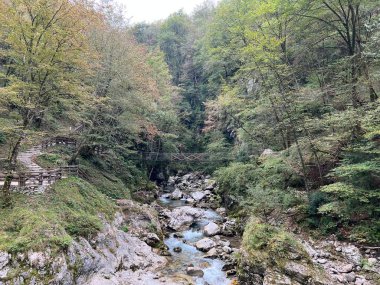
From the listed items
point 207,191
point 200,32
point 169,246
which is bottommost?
point 207,191

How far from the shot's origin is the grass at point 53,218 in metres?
7.04

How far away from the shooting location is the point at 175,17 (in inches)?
1773

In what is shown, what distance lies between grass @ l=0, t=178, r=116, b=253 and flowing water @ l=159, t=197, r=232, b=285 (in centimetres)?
312

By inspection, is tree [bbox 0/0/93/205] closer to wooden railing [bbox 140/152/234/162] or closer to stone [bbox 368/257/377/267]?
stone [bbox 368/257/377/267]

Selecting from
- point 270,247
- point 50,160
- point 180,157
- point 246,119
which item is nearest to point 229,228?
point 270,247

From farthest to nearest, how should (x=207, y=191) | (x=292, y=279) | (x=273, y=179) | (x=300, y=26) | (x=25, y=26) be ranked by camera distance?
(x=207, y=191), (x=300, y=26), (x=273, y=179), (x=25, y=26), (x=292, y=279)

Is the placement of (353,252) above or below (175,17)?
below

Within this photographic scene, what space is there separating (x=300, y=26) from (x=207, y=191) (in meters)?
14.0

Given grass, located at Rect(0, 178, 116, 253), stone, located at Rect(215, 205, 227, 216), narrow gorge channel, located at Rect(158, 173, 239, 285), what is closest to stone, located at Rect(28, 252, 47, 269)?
grass, located at Rect(0, 178, 116, 253)

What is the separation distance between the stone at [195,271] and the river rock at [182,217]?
473cm

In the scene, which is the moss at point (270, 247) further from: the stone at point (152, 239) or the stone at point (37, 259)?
the stone at point (37, 259)

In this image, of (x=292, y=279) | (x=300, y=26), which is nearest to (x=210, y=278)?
(x=292, y=279)

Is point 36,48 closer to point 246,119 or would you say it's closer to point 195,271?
point 195,271

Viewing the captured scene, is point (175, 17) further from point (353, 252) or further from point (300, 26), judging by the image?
point (353, 252)
